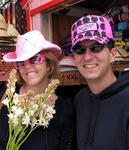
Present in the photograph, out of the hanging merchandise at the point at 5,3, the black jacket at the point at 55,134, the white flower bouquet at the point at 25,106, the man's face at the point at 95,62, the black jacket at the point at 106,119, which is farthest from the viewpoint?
the hanging merchandise at the point at 5,3

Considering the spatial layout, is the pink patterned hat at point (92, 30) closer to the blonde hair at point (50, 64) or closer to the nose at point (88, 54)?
the nose at point (88, 54)

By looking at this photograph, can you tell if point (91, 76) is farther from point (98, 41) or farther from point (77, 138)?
point (77, 138)

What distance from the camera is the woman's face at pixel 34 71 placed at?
80.8 inches

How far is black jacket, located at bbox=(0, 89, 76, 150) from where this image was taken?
78.9 inches

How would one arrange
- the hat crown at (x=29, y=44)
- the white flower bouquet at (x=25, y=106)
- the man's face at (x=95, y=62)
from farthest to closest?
the hat crown at (x=29, y=44) < the man's face at (x=95, y=62) < the white flower bouquet at (x=25, y=106)

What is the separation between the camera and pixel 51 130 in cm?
204

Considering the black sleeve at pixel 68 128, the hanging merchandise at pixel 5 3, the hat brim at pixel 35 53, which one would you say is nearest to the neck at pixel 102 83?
the black sleeve at pixel 68 128

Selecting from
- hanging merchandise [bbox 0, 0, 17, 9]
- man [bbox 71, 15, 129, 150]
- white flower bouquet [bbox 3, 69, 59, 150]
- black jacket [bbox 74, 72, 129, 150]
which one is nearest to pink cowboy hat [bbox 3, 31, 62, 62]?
man [bbox 71, 15, 129, 150]

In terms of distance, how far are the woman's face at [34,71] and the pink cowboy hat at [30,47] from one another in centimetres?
4

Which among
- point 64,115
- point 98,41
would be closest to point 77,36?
point 98,41

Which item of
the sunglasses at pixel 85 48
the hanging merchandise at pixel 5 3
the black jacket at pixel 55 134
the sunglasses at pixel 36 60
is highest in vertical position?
the hanging merchandise at pixel 5 3

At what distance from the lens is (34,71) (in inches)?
81.0

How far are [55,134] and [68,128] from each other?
0.24 feet

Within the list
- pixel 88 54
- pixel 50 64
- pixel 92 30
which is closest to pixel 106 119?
pixel 88 54
